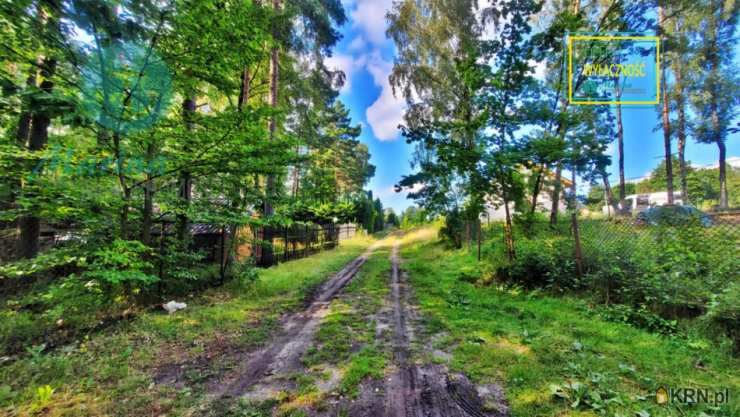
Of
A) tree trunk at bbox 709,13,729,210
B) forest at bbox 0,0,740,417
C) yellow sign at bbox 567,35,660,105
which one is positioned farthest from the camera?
tree trunk at bbox 709,13,729,210

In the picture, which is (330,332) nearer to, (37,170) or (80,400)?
(80,400)

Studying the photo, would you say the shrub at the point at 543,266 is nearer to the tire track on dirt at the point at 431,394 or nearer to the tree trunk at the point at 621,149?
the tire track on dirt at the point at 431,394

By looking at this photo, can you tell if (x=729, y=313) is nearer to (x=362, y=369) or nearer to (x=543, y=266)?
(x=543, y=266)

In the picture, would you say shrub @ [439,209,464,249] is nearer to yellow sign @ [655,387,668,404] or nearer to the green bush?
the green bush

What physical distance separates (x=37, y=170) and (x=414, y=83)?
10911 millimetres

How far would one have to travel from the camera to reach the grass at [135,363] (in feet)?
6.82

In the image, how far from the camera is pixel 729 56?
1188cm

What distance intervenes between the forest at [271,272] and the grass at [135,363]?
2 centimetres

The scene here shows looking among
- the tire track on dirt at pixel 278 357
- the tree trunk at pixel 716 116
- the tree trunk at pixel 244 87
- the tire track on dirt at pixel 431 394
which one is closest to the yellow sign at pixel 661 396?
the tire track on dirt at pixel 431 394

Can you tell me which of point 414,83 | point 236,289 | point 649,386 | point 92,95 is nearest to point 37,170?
point 92,95

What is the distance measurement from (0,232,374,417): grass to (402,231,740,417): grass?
252 centimetres

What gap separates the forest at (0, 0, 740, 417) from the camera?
224 centimetres

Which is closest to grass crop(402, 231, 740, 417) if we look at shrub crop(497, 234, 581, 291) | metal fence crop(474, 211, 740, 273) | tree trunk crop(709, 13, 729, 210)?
shrub crop(497, 234, 581, 291)

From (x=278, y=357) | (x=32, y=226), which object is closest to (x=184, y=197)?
(x=32, y=226)
